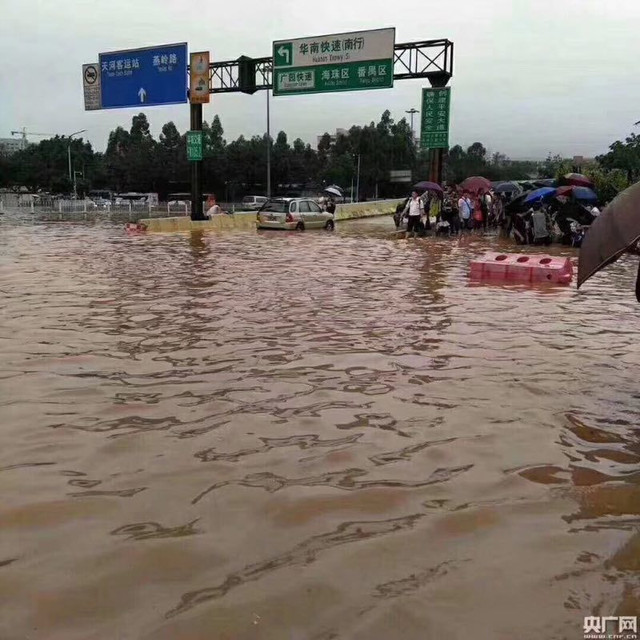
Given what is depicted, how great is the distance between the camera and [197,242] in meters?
20.8

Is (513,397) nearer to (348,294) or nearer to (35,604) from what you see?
Answer: (35,604)

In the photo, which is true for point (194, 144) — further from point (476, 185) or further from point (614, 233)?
point (614, 233)

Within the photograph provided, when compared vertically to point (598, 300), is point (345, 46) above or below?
A: above

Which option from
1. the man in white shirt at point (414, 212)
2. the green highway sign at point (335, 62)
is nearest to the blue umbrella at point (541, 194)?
the man in white shirt at point (414, 212)

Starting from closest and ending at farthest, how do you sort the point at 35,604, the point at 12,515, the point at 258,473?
the point at 35,604
the point at 12,515
the point at 258,473

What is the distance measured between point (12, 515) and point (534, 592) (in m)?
2.35

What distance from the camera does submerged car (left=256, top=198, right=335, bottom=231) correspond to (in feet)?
87.2

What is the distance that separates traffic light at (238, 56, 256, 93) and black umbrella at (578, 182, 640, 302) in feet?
82.6

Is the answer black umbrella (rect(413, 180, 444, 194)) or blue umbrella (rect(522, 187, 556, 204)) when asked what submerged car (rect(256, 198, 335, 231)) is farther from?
Result: blue umbrella (rect(522, 187, 556, 204))

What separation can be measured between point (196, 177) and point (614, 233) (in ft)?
88.2

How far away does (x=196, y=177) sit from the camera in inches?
1165

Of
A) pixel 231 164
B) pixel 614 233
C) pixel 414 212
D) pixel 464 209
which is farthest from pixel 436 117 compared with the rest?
pixel 231 164

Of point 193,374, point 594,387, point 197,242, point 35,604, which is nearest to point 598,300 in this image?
point 594,387

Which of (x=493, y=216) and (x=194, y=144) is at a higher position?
(x=194, y=144)
